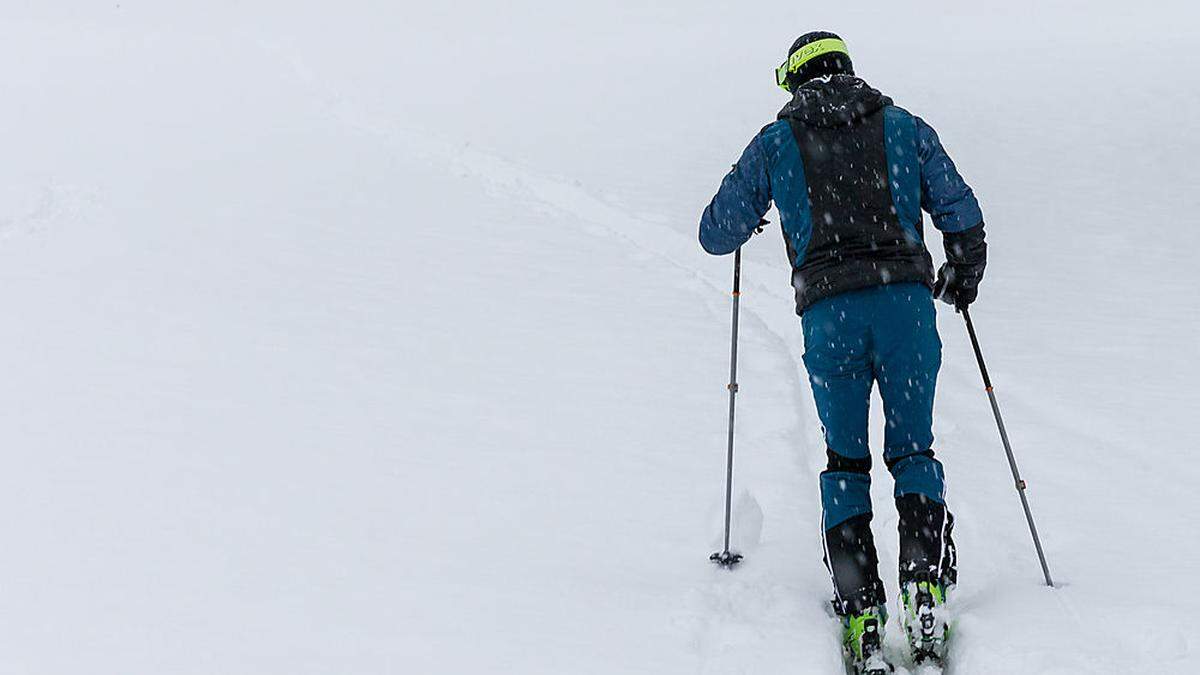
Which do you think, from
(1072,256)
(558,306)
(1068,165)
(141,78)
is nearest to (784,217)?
(558,306)

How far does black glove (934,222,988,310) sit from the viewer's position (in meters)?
4.11

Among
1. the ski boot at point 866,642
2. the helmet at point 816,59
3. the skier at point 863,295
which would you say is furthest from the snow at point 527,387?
the helmet at point 816,59

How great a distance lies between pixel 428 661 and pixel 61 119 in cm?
1500

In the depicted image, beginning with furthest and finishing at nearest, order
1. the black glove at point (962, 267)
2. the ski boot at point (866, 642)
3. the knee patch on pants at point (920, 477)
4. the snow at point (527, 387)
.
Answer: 1. the black glove at point (962, 267)
2. the snow at point (527, 387)
3. the knee patch on pants at point (920, 477)
4. the ski boot at point (866, 642)

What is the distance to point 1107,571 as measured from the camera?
439cm

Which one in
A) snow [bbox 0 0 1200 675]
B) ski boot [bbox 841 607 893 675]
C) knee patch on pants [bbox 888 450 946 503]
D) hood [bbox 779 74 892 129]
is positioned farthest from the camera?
snow [bbox 0 0 1200 675]

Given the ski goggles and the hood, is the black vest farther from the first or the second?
the ski goggles

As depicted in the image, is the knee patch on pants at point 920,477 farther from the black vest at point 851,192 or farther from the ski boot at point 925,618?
the black vest at point 851,192

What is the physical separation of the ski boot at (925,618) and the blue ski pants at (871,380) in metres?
0.34

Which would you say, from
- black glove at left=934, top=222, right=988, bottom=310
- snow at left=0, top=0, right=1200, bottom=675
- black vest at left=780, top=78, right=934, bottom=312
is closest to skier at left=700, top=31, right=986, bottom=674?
black vest at left=780, top=78, right=934, bottom=312

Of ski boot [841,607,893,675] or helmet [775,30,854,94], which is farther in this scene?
helmet [775,30,854,94]

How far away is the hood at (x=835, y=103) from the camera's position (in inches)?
148

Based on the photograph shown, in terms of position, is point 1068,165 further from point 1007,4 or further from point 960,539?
point 1007,4

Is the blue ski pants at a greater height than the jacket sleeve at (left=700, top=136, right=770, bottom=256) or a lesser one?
Result: lesser
